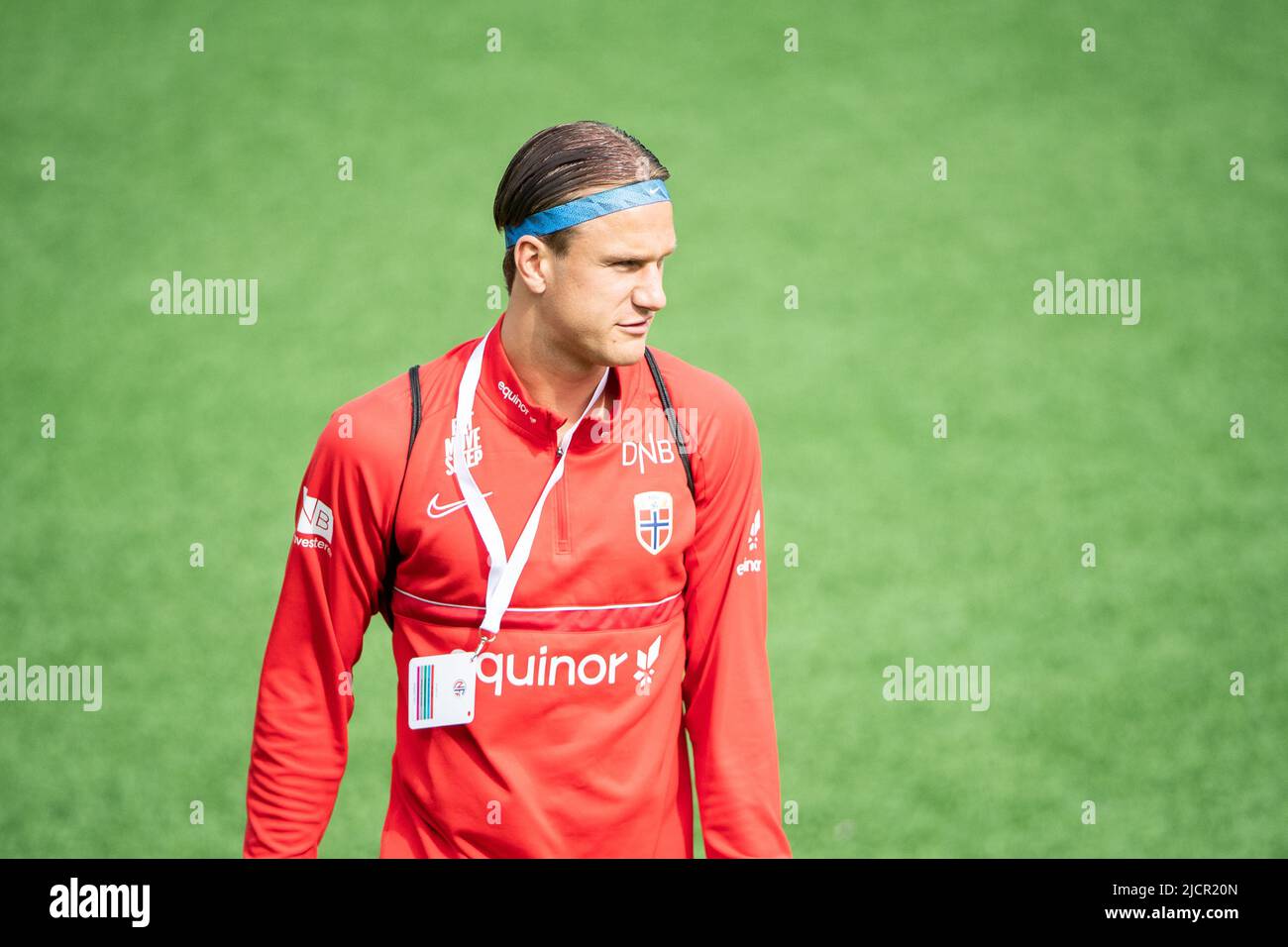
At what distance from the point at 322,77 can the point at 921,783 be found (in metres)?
5.97

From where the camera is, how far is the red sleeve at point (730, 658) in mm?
3070

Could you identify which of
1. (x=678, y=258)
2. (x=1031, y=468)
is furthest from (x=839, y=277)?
(x=1031, y=468)

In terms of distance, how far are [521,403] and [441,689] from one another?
0.57 meters

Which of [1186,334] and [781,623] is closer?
[781,623]

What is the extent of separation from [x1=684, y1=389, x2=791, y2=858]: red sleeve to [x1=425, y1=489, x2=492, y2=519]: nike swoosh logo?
0.48 metres

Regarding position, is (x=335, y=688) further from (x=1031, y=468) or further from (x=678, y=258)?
(x=678, y=258)

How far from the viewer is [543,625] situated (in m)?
2.95

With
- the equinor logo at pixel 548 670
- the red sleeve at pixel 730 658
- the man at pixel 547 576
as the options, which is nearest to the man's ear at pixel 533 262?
the man at pixel 547 576

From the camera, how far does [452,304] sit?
8625 mm

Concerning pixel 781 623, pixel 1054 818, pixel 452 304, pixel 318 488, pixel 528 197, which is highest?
pixel 452 304

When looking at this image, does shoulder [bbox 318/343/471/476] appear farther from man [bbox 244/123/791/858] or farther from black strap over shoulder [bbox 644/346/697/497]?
black strap over shoulder [bbox 644/346/697/497]

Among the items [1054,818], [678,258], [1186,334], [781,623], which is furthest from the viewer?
[678,258]

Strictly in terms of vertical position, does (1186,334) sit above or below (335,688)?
above

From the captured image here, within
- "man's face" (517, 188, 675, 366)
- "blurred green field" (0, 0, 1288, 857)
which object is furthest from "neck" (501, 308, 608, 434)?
"blurred green field" (0, 0, 1288, 857)
